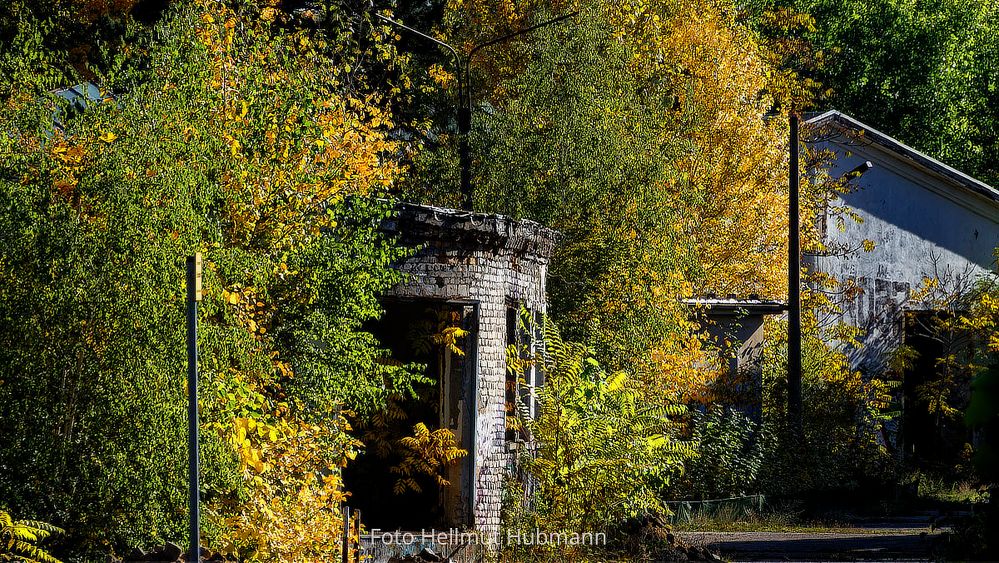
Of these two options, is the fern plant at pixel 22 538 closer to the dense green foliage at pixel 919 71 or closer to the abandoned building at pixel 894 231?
the abandoned building at pixel 894 231

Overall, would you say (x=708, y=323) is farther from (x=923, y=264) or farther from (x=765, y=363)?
(x=923, y=264)

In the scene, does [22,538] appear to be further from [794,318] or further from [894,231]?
[894,231]

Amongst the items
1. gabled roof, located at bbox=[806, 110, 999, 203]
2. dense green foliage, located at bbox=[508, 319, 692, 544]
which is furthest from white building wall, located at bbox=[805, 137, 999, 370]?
dense green foliage, located at bbox=[508, 319, 692, 544]

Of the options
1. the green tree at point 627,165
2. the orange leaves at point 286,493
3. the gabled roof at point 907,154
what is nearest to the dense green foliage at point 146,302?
the orange leaves at point 286,493

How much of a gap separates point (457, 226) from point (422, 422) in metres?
2.51

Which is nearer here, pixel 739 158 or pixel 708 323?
pixel 708 323

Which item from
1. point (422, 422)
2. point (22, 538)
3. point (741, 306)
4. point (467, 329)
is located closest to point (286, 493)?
point (22, 538)

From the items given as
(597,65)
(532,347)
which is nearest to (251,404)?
(532,347)

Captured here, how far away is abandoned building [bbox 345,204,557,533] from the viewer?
13016mm

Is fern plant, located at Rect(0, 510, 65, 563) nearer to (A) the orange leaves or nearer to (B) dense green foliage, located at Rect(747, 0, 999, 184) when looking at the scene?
(A) the orange leaves

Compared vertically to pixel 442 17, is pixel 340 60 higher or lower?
lower

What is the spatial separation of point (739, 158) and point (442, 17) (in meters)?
7.58

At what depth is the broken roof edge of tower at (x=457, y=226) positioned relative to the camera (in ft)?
41.7

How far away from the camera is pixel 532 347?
14.8 meters
